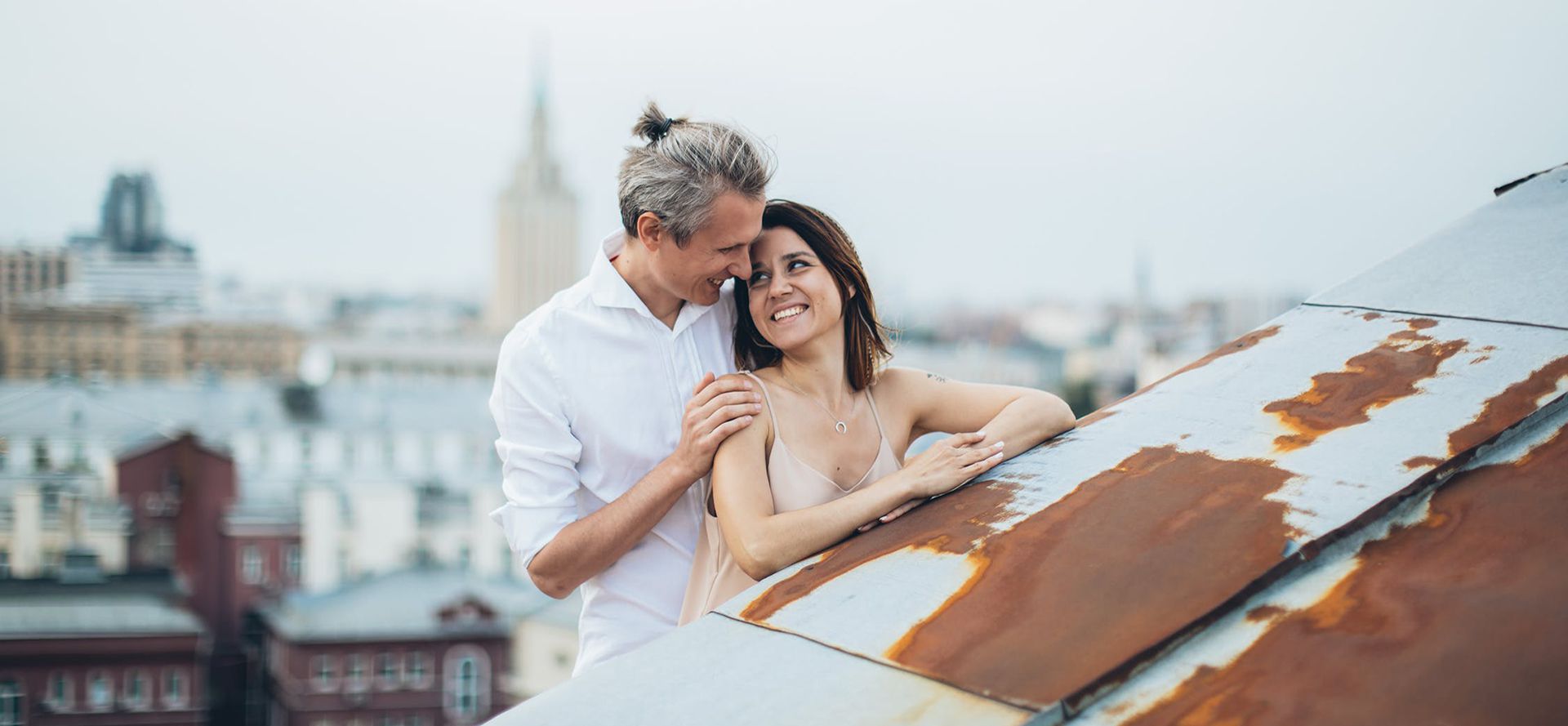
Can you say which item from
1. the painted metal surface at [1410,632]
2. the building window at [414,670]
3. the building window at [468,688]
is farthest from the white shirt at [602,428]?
the building window at [468,688]

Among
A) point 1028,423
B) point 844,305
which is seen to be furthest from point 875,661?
point 844,305

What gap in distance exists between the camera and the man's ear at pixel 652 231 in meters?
1.52

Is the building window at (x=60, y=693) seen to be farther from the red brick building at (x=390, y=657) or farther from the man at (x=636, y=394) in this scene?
the man at (x=636, y=394)

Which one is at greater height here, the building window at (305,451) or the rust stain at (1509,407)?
the rust stain at (1509,407)

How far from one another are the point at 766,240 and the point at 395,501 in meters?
29.8

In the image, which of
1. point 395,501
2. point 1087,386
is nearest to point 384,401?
point 395,501

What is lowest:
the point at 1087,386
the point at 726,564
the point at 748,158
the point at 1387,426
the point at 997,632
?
the point at 1087,386

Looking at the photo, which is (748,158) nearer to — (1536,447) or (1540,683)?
(1536,447)

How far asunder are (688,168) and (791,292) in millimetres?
185

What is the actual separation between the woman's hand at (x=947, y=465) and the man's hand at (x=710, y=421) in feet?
0.76

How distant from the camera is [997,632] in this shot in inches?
34.2

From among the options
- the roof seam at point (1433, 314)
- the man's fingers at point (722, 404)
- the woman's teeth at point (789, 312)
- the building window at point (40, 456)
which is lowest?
the building window at point (40, 456)

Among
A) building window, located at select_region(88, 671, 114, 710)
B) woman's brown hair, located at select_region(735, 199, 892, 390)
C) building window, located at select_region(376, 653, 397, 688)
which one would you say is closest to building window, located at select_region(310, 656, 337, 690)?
building window, located at select_region(376, 653, 397, 688)

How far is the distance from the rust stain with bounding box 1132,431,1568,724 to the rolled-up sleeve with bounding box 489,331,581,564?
90cm
